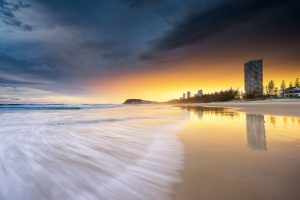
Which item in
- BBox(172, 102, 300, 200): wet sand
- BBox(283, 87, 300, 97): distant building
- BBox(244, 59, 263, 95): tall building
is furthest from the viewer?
BBox(244, 59, 263, 95): tall building

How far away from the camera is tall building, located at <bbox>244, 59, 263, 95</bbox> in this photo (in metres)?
107

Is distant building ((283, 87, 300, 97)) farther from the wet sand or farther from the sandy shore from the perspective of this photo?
the wet sand

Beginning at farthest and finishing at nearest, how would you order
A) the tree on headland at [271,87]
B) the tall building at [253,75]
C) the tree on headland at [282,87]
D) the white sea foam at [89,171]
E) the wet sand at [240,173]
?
the tall building at [253,75], the tree on headland at [282,87], the tree on headland at [271,87], the white sea foam at [89,171], the wet sand at [240,173]

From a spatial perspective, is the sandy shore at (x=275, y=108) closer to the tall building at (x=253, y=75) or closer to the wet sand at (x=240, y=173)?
the wet sand at (x=240, y=173)

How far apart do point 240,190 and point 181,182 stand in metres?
0.72

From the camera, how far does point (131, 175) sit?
8.49 feet

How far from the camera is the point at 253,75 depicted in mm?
109938

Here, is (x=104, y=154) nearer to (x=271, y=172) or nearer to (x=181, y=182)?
(x=181, y=182)

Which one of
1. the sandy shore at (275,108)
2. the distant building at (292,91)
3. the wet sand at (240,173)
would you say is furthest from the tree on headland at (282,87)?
the wet sand at (240,173)

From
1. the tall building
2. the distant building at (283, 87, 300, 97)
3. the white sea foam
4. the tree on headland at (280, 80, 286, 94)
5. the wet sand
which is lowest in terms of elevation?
the white sea foam

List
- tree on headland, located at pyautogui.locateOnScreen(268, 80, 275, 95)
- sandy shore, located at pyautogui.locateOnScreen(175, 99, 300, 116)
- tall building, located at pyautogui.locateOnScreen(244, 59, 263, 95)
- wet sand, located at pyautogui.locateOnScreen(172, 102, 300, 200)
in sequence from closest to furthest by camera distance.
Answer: wet sand, located at pyautogui.locateOnScreen(172, 102, 300, 200) < sandy shore, located at pyautogui.locateOnScreen(175, 99, 300, 116) < tree on headland, located at pyautogui.locateOnScreen(268, 80, 275, 95) < tall building, located at pyautogui.locateOnScreen(244, 59, 263, 95)

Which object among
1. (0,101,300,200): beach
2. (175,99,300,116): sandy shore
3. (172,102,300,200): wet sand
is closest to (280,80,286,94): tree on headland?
(175,99,300,116): sandy shore

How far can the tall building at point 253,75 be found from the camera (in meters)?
107

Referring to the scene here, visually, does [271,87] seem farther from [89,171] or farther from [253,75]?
[89,171]
